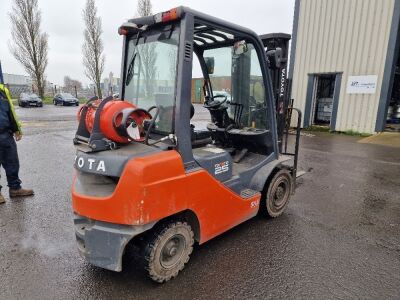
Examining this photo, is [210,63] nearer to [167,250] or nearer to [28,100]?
[167,250]

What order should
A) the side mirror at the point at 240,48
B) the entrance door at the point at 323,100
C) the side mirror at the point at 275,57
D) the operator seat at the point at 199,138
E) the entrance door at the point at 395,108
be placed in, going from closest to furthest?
1. the operator seat at the point at 199,138
2. the side mirror at the point at 240,48
3. the side mirror at the point at 275,57
4. the entrance door at the point at 323,100
5. the entrance door at the point at 395,108

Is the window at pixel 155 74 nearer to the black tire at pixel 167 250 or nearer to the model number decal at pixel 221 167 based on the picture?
the model number decal at pixel 221 167

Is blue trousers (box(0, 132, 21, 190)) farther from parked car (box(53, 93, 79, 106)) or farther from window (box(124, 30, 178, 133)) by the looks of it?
parked car (box(53, 93, 79, 106))

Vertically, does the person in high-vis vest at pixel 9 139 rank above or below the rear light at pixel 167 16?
below

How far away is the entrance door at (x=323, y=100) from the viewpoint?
13547 mm

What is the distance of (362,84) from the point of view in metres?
11.7

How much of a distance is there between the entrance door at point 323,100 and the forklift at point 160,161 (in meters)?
11.0

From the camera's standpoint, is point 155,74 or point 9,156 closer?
point 155,74

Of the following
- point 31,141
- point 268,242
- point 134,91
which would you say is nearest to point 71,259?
point 134,91

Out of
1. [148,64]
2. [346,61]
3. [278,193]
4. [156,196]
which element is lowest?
[278,193]

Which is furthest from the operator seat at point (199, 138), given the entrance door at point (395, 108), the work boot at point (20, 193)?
the entrance door at point (395, 108)

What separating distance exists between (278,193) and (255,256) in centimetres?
122

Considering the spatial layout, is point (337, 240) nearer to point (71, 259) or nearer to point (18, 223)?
point (71, 259)

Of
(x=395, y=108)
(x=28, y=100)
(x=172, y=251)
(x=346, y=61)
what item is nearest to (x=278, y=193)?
(x=172, y=251)
